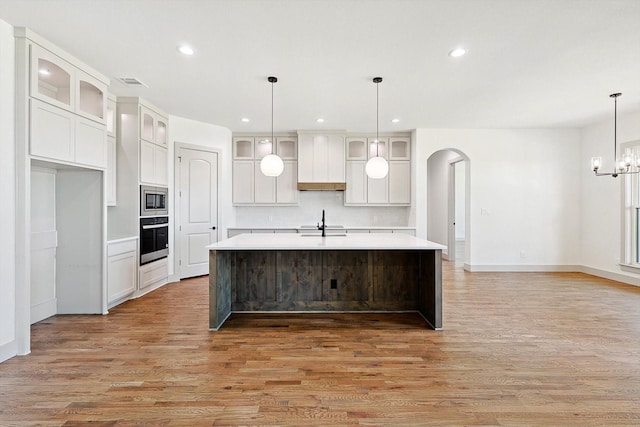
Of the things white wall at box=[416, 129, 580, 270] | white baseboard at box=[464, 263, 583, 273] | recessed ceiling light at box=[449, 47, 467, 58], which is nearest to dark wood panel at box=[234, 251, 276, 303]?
recessed ceiling light at box=[449, 47, 467, 58]

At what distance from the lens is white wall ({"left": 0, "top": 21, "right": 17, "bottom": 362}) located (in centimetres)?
A: 266

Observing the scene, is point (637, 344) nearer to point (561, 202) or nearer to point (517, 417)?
point (517, 417)

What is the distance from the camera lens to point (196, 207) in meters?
5.82

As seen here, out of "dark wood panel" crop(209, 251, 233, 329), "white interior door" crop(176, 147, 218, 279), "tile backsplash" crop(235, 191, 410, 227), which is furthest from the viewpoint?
"tile backsplash" crop(235, 191, 410, 227)

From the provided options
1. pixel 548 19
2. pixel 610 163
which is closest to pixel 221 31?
pixel 548 19

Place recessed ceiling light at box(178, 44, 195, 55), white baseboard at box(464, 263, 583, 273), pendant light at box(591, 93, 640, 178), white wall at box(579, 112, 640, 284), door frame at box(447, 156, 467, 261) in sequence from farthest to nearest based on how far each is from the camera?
door frame at box(447, 156, 467, 261)
white baseboard at box(464, 263, 583, 273)
white wall at box(579, 112, 640, 284)
pendant light at box(591, 93, 640, 178)
recessed ceiling light at box(178, 44, 195, 55)

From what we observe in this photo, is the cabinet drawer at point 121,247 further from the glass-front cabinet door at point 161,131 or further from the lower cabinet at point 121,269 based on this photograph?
the glass-front cabinet door at point 161,131

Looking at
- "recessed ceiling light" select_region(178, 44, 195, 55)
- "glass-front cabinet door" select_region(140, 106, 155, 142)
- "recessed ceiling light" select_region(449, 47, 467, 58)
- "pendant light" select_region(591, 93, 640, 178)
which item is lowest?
"pendant light" select_region(591, 93, 640, 178)

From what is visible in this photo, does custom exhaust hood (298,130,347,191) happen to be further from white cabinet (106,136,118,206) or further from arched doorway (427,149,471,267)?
white cabinet (106,136,118,206)

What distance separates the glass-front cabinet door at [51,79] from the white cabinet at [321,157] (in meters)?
3.79

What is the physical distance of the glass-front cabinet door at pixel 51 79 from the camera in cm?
289

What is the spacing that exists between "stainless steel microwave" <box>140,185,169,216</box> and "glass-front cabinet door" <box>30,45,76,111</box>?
1576 millimetres

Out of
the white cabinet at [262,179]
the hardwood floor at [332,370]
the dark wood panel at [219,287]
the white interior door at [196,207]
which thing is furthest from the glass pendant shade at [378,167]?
the white interior door at [196,207]

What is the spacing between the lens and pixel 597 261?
5965 mm
